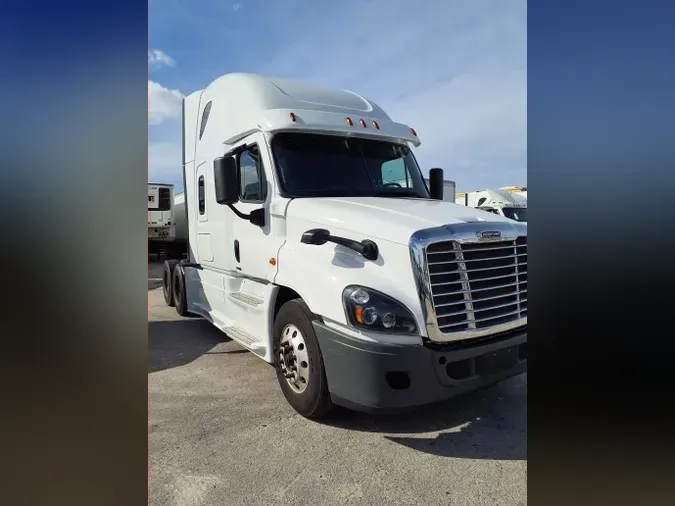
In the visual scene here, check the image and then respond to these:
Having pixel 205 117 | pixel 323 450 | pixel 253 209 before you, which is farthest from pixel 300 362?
pixel 205 117

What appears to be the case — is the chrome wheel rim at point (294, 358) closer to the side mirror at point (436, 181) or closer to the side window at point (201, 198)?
the side mirror at point (436, 181)

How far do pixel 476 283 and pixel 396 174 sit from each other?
195cm

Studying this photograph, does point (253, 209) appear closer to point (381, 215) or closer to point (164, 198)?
point (381, 215)

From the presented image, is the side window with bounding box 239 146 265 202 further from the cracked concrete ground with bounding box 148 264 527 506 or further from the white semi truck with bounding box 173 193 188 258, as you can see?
the white semi truck with bounding box 173 193 188 258

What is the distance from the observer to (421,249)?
10.2ft

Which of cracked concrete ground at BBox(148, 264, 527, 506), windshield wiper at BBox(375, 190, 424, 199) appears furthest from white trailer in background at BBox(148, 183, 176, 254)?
windshield wiper at BBox(375, 190, 424, 199)

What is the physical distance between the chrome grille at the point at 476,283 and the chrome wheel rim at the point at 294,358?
3.91 ft

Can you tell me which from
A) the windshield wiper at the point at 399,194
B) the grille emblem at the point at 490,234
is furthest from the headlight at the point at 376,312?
the windshield wiper at the point at 399,194

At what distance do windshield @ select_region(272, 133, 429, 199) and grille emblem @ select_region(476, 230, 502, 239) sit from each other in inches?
55.2

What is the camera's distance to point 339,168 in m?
4.47

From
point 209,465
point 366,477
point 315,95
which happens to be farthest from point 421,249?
point 315,95

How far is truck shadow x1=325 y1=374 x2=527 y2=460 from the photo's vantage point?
3107 mm
